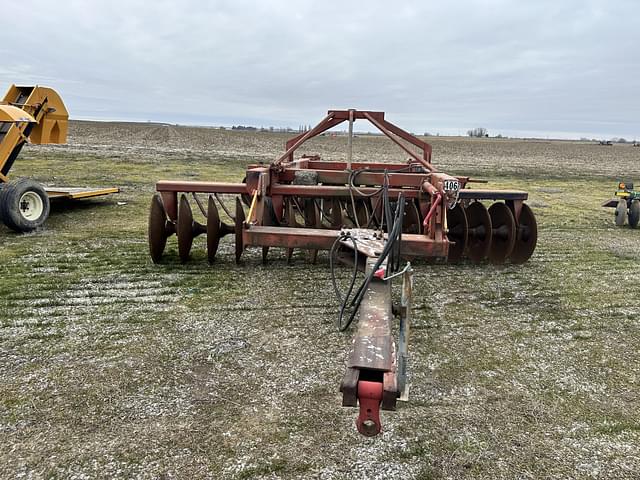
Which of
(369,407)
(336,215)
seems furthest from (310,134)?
(369,407)

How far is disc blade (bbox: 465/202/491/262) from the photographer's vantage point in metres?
5.62

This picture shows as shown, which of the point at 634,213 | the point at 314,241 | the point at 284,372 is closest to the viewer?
the point at 284,372

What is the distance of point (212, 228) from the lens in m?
5.15

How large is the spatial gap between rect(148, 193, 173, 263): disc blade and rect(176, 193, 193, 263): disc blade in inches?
8.9

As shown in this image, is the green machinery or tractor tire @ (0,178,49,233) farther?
the green machinery

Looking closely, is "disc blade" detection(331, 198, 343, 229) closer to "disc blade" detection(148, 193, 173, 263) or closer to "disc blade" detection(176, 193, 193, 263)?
"disc blade" detection(176, 193, 193, 263)

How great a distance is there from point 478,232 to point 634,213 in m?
4.13

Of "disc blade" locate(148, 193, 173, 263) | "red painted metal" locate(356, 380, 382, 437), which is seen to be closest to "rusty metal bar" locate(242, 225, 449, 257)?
"disc blade" locate(148, 193, 173, 263)

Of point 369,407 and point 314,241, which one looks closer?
point 369,407

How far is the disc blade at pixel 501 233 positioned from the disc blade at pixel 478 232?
4.5 inches

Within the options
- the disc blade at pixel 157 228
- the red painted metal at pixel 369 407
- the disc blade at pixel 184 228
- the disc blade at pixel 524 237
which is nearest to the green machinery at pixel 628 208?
the disc blade at pixel 524 237

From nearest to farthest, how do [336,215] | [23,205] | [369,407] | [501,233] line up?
[369,407]
[501,233]
[336,215]
[23,205]

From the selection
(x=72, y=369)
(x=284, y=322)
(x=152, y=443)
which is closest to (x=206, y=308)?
(x=284, y=322)

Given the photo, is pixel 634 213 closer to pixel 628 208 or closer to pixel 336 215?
pixel 628 208
